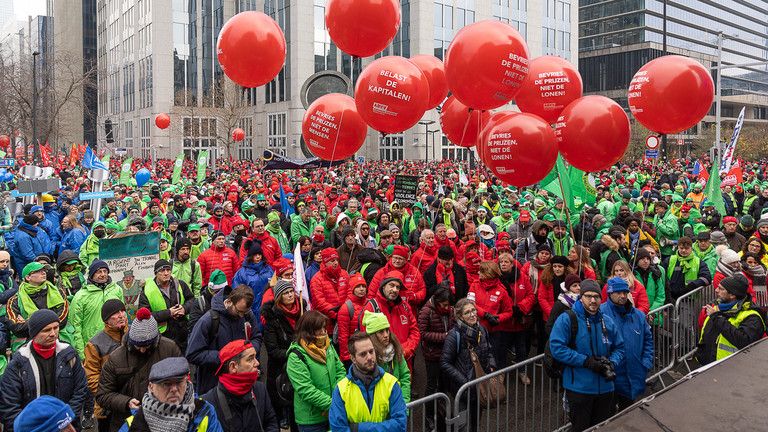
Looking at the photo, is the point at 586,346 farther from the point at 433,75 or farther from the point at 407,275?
the point at 433,75

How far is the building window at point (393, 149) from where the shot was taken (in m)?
51.4

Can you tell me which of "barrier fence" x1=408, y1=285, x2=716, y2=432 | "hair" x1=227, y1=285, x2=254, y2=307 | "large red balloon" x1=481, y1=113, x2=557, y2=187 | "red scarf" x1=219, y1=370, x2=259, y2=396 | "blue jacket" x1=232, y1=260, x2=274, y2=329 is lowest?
"barrier fence" x1=408, y1=285, x2=716, y2=432

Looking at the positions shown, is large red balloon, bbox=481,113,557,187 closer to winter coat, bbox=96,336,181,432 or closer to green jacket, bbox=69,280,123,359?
winter coat, bbox=96,336,181,432

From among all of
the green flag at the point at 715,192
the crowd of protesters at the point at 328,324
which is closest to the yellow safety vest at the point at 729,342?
the crowd of protesters at the point at 328,324

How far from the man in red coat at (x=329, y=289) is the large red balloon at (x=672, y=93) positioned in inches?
170

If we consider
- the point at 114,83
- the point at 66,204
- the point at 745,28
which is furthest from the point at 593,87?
the point at 66,204

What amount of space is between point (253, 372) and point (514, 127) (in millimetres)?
4039

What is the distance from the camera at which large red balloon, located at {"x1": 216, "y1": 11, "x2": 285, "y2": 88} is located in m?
7.64

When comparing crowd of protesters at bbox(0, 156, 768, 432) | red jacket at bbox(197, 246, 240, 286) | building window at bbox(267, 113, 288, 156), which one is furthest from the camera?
building window at bbox(267, 113, 288, 156)

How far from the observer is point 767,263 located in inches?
306

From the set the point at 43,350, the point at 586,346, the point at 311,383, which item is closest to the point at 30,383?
the point at 43,350

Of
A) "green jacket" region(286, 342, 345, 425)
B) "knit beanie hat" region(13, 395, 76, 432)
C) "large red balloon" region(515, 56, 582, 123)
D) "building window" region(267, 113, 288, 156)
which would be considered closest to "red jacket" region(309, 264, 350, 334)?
"green jacket" region(286, 342, 345, 425)

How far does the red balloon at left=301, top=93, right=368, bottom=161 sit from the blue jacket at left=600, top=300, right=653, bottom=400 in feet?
14.1

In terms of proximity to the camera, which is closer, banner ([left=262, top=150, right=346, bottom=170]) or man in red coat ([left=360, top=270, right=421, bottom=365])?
man in red coat ([left=360, top=270, right=421, bottom=365])
